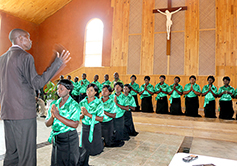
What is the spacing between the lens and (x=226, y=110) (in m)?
6.25

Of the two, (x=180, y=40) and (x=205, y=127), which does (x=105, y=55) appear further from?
(x=205, y=127)

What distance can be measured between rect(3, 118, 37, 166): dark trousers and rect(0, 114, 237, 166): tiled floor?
4.22 ft

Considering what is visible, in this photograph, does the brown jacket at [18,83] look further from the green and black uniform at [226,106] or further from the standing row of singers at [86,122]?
the green and black uniform at [226,106]

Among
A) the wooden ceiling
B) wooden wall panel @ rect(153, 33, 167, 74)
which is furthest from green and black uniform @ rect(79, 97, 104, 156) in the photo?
the wooden ceiling

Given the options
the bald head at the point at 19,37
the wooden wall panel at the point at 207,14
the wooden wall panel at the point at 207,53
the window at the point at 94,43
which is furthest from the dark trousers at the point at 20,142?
the window at the point at 94,43

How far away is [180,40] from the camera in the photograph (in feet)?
29.6

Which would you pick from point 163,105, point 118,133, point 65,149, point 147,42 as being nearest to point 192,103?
point 163,105

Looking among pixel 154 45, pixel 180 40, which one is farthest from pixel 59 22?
pixel 180 40

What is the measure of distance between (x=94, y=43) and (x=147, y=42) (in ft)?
10.1

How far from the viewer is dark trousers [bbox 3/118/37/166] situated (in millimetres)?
1898

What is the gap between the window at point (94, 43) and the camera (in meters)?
10.8

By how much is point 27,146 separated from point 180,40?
8419 mm

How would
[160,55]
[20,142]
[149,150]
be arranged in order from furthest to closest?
1. [160,55]
2. [149,150]
3. [20,142]

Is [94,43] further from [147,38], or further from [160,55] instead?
[160,55]
